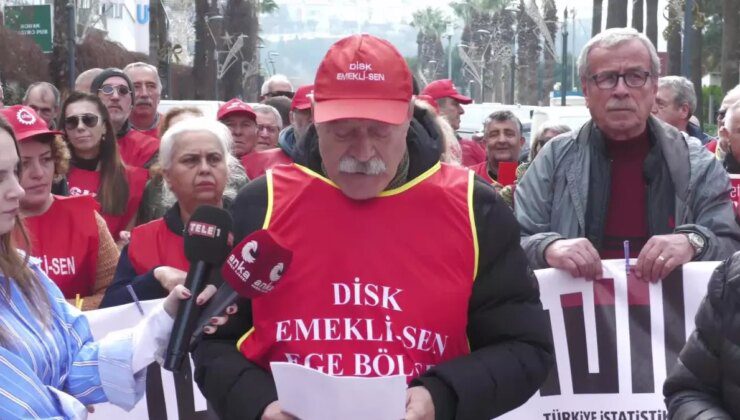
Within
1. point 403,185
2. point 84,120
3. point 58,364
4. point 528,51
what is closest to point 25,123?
point 84,120

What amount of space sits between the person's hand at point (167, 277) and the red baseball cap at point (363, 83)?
2088mm

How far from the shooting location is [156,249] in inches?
226

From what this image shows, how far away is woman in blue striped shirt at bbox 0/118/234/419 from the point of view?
3.33 meters

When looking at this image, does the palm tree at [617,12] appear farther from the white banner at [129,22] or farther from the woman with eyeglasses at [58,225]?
the white banner at [129,22]

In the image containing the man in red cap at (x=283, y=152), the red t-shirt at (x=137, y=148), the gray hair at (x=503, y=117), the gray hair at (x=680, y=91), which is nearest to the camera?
the man in red cap at (x=283, y=152)

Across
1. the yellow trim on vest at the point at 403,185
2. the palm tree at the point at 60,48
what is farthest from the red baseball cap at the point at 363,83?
the palm tree at the point at 60,48

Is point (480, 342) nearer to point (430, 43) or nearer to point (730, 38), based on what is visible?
point (730, 38)

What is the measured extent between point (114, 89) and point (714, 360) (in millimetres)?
6379

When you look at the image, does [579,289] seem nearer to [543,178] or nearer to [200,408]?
[543,178]

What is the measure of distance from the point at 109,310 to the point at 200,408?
0.55m

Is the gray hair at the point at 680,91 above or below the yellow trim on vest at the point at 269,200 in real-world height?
above

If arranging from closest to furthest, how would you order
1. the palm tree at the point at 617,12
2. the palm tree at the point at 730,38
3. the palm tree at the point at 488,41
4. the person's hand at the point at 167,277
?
1. the person's hand at the point at 167,277
2. the palm tree at the point at 730,38
3. the palm tree at the point at 617,12
4. the palm tree at the point at 488,41

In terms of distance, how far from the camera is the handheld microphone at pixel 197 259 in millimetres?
3393

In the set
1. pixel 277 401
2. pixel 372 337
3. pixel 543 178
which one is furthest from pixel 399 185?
pixel 543 178
